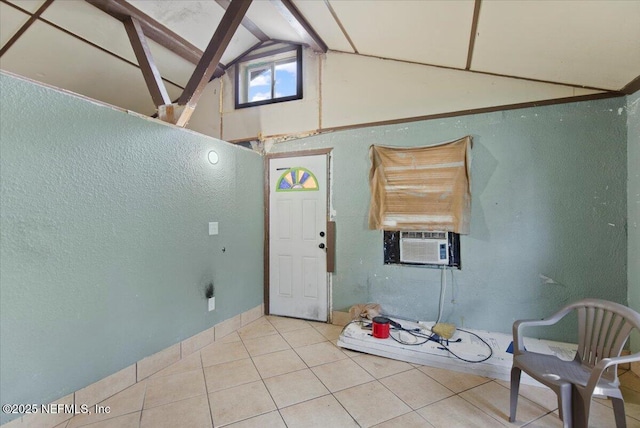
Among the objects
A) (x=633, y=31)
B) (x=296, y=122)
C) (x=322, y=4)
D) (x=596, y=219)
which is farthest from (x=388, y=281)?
(x=322, y=4)

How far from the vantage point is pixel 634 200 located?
218 centimetres

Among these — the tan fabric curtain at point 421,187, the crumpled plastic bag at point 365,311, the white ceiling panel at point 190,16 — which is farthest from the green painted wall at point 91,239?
the tan fabric curtain at point 421,187

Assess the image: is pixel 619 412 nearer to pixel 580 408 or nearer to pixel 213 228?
pixel 580 408

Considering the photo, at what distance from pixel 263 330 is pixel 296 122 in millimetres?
2550

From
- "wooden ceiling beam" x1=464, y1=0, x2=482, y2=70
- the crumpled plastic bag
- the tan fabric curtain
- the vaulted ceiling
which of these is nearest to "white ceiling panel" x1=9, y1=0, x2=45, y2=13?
the vaulted ceiling

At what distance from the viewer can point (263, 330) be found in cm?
311

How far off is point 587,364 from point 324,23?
11.4 feet

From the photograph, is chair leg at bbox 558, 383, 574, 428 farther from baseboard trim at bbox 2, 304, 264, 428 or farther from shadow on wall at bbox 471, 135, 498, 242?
baseboard trim at bbox 2, 304, 264, 428

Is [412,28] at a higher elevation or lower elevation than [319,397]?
higher

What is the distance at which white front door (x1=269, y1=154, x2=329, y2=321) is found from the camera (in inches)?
130

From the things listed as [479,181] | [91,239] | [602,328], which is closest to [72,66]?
[91,239]

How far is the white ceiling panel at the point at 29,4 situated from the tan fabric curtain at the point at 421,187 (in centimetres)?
324

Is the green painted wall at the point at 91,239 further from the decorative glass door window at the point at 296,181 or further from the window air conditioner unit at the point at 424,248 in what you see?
the window air conditioner unit at the point at 424,248

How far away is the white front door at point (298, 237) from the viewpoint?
3.31m
